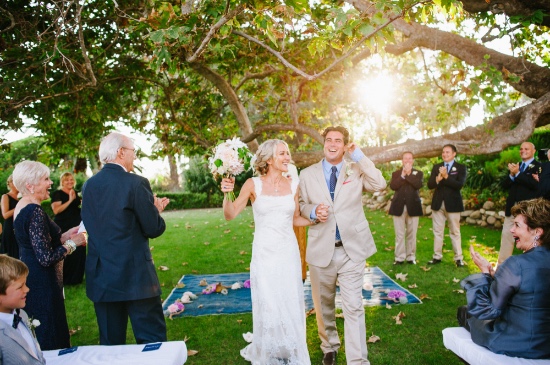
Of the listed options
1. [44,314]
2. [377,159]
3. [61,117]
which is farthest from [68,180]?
[377,159]

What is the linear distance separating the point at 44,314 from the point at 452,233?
280 inches

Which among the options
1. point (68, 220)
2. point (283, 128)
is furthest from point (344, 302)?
point (68, 220)

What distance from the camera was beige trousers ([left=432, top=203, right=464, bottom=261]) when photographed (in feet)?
26.1

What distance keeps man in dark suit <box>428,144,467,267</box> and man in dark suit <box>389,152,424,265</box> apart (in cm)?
36

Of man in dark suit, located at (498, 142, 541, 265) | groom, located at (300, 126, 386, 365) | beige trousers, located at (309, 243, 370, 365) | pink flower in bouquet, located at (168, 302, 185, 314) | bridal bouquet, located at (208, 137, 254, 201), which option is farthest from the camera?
man in dark suit, located at (498, 142, 541, 265)

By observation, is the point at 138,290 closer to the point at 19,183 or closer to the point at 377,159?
the point at 19,183

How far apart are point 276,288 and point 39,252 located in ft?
7.17

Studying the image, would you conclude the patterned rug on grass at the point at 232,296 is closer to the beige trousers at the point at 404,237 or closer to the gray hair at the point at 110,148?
the beige trousers at the point at 404,237

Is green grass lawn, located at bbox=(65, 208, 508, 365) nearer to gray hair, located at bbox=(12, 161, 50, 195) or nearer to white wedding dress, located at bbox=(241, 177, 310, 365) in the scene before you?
white wedding dress, located at bbox=(241, 177, 310, 365)

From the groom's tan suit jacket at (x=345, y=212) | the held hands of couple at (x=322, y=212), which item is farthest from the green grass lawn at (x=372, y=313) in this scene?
the held hands of couple at (x=322, y=212)

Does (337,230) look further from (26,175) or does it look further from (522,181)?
(522,181)

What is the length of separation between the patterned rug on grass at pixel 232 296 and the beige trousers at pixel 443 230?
143 centimetres

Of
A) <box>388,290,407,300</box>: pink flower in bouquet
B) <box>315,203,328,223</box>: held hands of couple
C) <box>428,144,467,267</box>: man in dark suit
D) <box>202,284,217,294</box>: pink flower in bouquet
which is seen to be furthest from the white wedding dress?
<box>428,144,467,267</box>: man in dark suit

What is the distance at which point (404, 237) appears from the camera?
27.6 feet
